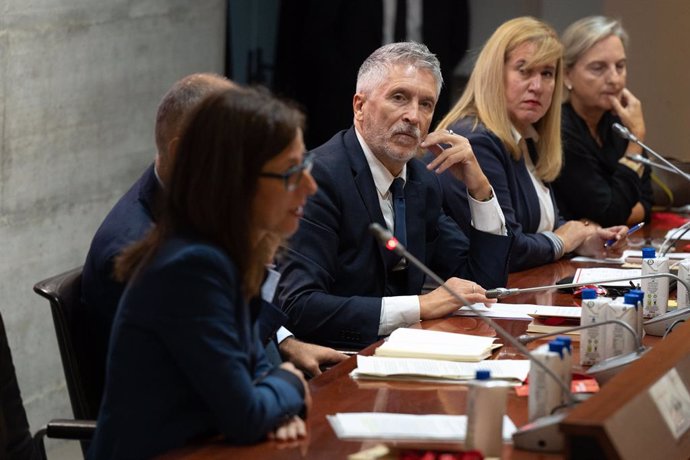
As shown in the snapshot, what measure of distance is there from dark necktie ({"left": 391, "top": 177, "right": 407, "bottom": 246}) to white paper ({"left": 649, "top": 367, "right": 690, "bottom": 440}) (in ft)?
4.06

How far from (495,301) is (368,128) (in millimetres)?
575

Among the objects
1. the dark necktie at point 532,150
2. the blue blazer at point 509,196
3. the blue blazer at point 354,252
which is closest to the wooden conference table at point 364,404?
the blue blazer at point 354,252

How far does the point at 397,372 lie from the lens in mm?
2486

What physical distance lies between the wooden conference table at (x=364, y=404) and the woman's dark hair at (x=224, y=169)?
0.28 metres

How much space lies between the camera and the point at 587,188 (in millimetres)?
4754

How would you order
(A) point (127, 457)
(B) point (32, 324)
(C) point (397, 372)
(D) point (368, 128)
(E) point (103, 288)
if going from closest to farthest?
(A) point (127, 457) → (C) point (397, 372) → (E) point (103, 288) → (D) point (368, 128) → (B) point (32, 324)

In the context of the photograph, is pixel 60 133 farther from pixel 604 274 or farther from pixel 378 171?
pixel 604 274

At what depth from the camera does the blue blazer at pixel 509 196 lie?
12.4ft

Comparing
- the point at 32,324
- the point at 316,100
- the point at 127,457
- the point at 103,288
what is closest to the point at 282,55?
the point at 316,100

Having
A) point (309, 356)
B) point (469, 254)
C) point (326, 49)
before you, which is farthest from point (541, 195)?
point (326, 49)

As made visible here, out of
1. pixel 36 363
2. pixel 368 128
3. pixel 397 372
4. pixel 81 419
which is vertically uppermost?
pixel 368 128

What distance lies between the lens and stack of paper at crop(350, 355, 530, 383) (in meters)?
2.48

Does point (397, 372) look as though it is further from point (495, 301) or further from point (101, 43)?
point (101, 43)

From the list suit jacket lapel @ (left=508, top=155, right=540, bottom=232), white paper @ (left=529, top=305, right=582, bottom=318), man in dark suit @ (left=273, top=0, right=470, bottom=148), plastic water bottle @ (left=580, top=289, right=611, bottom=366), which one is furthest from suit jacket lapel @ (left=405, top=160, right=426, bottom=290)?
man in dark suit @ (left=273, top=0, right=470, bottom=148)
